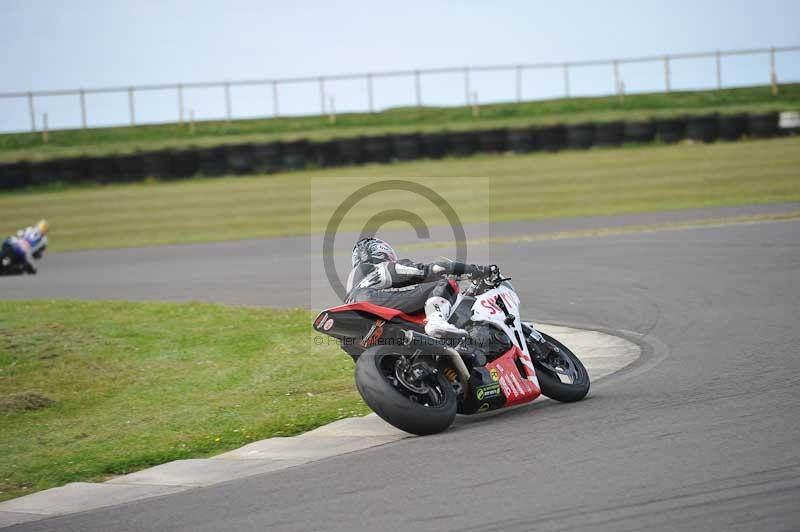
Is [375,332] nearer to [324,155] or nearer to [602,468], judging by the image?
[602,468]

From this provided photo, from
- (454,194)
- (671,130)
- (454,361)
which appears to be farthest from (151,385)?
(671,130)

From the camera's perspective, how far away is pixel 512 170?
3102 centimetres

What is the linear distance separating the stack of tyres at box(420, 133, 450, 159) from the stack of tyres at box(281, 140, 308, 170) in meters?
3.70

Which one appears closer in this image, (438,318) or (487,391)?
(438,318)

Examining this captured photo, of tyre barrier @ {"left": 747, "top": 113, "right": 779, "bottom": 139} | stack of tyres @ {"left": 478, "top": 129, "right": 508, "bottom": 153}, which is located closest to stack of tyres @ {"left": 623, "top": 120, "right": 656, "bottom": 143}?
tyre barrier @ {"left": 747, "top": 113, "right": 779, "bottom": 139}

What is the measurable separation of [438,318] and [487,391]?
69 centimetres

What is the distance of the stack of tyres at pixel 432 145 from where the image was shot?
3238 centimetres

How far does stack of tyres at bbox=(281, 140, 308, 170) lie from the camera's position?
3225cm

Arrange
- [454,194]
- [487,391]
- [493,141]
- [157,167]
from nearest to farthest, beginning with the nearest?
[487,391] < [454,194] < [157,167] < [493,141]

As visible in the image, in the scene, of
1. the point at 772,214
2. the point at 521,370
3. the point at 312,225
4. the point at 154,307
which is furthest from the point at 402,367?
the point at 312,225

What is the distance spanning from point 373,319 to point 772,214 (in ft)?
52.5

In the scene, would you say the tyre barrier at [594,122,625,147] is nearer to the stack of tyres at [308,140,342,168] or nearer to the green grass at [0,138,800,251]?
the green grass at [0,138,800,251]

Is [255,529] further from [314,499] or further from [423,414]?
[423,414]

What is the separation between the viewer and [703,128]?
32.3 m
